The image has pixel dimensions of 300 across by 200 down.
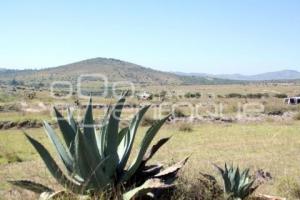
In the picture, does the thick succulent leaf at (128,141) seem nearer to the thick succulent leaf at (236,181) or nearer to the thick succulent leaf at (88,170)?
the thick succulent leaf at (88,170)

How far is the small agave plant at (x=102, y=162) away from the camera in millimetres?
4617

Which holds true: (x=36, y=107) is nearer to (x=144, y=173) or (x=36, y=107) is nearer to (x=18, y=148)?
(x=18, y=148)

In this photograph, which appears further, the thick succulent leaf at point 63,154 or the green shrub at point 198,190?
the green shrub at point 198,190

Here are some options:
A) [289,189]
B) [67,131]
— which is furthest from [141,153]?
[289,189]

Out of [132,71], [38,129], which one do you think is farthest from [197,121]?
[132,71]

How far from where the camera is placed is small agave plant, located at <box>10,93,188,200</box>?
462cm

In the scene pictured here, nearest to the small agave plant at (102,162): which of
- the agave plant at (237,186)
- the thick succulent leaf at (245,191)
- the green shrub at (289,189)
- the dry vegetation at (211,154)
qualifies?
the dry vegetation at (211,154)

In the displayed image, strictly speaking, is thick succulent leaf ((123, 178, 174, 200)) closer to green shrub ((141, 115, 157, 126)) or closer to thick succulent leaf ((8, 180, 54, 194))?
thick succulent leaf ((8, 180, 54, 194))

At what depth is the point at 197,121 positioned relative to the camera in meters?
27.2

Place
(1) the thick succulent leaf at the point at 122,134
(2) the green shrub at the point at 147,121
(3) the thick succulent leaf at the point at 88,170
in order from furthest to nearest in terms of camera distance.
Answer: (2) the green shrub at the point at 147,121
(1) the thick succulent leaf at the point at 122,134
(3) the thick succulent leaf at the point at 88,170

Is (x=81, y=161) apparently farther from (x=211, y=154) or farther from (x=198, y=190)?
→ (x=211, y=154)

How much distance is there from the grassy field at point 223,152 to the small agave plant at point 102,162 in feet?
3.58

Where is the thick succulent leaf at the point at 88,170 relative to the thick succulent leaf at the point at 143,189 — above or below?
above

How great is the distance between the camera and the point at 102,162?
448cm
